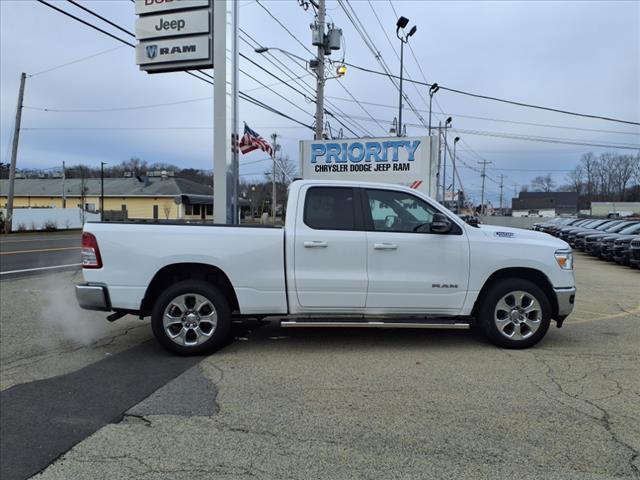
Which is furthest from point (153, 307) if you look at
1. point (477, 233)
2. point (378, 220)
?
point (477, 233)

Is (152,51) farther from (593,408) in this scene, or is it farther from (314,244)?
(593,408)

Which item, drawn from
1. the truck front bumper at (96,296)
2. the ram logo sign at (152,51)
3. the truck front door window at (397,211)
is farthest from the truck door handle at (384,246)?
the ram logo sign at (152,51)

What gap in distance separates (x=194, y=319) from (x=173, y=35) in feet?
22.9

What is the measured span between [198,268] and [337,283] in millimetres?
1594

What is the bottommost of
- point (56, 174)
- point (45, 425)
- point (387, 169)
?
point (45, 425)

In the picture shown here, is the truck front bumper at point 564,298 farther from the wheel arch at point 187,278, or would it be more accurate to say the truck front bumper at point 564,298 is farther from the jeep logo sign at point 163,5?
the jeep logo sign at point 163,5

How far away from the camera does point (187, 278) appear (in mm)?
5848

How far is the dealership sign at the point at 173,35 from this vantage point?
9953mm

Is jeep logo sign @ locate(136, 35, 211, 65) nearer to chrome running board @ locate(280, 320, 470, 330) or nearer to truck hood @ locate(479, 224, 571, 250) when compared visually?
chrome running board @ locate(280, 320, 470, 330)

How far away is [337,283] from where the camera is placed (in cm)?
564

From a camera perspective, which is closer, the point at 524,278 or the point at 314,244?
the point at 314,244

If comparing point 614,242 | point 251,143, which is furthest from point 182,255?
point 614,242

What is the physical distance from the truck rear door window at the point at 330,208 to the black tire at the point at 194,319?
4.44 ft

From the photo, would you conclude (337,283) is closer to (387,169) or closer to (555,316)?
(555,316)
